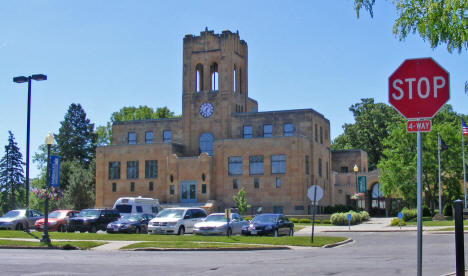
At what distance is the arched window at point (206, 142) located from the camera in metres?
67.7

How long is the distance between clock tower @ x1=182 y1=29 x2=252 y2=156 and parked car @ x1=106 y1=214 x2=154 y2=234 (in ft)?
105

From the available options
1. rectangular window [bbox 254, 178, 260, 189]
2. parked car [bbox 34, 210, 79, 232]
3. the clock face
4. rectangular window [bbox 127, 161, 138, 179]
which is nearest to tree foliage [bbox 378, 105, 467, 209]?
rectangular window [bbox 254, 178, 260, 189]

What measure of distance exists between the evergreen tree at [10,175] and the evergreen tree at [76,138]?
24.2ft

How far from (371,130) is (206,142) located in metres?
33.0

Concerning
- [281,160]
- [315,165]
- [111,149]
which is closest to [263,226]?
[281,160]

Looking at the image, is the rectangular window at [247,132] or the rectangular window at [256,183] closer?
the rectangular window at [256,183]

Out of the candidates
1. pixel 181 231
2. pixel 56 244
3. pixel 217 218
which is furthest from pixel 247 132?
pixel 56 244

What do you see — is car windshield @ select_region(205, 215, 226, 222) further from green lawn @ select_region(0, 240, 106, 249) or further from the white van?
the white van

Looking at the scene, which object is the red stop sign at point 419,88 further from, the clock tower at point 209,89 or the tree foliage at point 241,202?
the clock tower at point 209,89

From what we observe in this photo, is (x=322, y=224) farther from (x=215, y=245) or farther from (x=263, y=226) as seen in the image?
(x=215, y=245)

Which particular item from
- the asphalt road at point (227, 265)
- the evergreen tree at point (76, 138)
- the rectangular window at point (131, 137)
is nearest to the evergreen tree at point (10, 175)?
the evergreen tree at point (76, 138)

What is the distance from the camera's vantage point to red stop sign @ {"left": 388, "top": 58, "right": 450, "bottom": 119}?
704 centimetres

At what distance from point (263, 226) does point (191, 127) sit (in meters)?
38.2

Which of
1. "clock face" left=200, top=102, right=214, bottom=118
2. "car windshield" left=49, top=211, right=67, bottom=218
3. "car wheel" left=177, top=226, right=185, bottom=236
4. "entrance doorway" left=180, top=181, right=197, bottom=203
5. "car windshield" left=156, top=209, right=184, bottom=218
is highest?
"clock face" left=200, top=102, right=214, bottom=118
